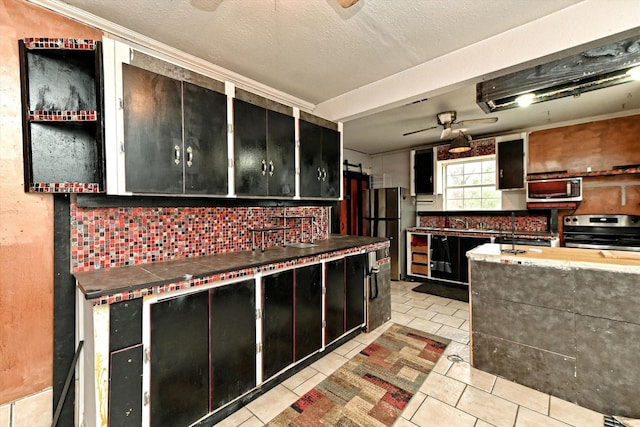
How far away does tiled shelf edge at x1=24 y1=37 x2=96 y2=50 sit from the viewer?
1.63 metres

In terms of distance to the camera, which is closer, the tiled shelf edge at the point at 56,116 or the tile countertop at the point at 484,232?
the tiled shelf edge at the point at 56,116

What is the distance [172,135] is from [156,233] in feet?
2.65

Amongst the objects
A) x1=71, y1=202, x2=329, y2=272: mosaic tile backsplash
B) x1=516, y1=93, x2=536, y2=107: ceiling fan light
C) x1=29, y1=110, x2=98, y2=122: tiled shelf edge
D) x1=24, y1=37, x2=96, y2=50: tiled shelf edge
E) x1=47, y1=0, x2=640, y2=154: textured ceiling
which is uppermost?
x1=47, y1=0, x2=640, y2=154: textured ceiling

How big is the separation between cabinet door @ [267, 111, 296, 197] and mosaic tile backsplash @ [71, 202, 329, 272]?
1.37ft

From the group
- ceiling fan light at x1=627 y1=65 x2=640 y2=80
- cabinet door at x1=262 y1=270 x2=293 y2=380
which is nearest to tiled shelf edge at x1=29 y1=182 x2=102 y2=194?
cabinet door at x1=262 y1=270 x2=293 y2=380

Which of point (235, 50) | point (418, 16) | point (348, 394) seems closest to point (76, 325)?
point (348, 394)

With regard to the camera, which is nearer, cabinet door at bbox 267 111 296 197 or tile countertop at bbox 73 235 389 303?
tile countertop at bbox 73 235 389 303

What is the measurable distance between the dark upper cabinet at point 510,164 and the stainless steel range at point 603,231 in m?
0.90

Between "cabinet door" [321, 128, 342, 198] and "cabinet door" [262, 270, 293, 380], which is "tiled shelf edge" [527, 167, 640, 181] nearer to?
"cabinet door" [321, 128, 342, 198]

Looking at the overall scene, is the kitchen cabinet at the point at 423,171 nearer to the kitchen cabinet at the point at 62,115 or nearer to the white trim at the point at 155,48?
the white trim at the point at 155,48

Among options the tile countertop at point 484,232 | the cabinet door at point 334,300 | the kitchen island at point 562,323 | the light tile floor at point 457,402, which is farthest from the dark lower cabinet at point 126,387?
the tile countertop at point 484,232

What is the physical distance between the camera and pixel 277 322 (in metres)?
2.18

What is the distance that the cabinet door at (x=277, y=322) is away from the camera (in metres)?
2.09

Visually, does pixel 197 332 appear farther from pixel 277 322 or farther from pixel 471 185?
pixel 471 185
